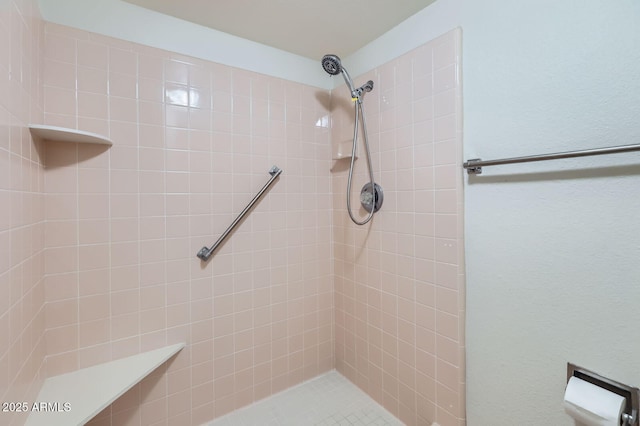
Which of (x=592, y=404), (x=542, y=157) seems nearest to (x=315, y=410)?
(x=592, y=404)

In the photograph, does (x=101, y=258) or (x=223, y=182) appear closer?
(x=101, y=258)

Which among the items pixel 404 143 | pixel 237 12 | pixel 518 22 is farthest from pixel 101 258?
pixel 518 22

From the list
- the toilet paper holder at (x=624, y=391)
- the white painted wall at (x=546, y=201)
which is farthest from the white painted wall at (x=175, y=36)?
the toilet paper holder at (x=624, y=391)

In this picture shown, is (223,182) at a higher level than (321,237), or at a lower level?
higher

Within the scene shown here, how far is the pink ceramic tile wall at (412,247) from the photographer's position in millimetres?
1138

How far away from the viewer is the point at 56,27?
108 cm

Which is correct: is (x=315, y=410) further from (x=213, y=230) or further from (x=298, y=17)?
(x=298, y=17)

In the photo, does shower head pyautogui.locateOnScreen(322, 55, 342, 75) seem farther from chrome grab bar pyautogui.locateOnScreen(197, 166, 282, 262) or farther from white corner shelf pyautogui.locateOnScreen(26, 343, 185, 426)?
white corner shelf pyautogui.locateOnScreen(26, 343, 185, 426)

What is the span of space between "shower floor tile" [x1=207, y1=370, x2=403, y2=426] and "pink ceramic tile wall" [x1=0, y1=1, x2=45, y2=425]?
90 centimetres

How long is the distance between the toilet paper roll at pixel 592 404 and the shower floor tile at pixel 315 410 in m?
0.82

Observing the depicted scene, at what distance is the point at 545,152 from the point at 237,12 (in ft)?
4.58

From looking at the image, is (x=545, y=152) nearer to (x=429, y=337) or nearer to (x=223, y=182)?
(x=429, y=337)

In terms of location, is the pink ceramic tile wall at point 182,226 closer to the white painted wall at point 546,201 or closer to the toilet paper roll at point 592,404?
the white painted wall at point 546,201

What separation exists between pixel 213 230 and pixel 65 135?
667 millimetres
